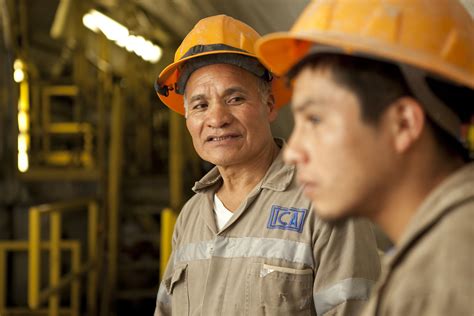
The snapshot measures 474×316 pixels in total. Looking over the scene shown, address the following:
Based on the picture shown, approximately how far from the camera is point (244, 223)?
226 centimetres

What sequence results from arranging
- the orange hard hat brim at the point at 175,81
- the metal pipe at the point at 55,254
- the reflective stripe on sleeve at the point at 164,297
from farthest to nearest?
1. the metal pipe at the point at 55,254
2. the reflective stripe on sleeve at the point at 164,297
3. the orange hard hat brim at the point at 175,81

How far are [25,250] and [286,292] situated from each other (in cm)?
601

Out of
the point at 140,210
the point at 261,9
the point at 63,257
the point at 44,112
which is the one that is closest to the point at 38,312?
the point at 63,257

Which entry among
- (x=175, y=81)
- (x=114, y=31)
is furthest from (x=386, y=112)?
(x=114, y=31)

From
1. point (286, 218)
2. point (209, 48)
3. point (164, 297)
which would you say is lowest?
point (164, 297)

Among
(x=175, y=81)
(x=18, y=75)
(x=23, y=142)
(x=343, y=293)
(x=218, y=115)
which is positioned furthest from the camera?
(x=23, y=142)

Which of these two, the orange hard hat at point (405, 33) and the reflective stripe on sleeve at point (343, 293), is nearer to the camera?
the orange hard hat at point (405, 33)

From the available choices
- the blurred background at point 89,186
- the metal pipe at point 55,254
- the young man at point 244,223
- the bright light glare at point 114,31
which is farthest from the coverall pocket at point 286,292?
the bright light glare at point 114,31

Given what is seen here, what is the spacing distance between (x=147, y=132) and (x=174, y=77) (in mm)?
7322

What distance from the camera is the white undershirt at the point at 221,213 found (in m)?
2.37

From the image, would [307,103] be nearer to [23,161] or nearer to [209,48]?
[209,48]

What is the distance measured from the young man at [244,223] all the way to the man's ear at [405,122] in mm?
966

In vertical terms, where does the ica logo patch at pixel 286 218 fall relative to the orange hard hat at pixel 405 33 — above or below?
below

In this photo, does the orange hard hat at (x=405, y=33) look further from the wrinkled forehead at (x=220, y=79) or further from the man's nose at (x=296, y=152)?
the wrinkled forehead at (x=220, y=79)
